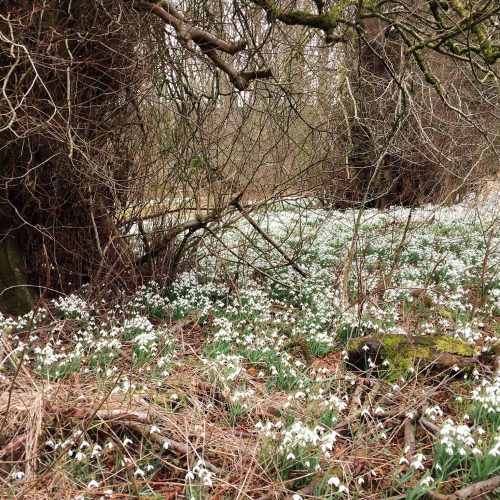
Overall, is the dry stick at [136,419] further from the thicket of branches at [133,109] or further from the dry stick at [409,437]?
the thicket of branches at [133,109]

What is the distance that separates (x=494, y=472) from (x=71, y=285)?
188 inches

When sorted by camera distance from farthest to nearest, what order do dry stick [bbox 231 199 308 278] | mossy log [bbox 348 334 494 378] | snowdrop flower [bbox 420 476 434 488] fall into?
dry stick [bbox 231 199 308 278] < mossy log [bbox 348 334 494 378] < snowdrop flower [bbox 420 476 434 488]

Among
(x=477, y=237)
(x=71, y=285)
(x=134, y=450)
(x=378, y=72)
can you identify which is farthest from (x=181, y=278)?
(x=378, y=72)

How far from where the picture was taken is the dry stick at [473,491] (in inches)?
103

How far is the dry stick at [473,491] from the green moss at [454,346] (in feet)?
5.34

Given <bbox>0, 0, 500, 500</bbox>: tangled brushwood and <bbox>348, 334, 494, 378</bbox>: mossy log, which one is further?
<bbox>348, 334, 494, 378</bbox>: mossy log

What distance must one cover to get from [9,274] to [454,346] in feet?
13.9

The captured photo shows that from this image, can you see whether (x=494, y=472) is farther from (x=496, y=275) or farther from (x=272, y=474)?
(x=496, y=275)

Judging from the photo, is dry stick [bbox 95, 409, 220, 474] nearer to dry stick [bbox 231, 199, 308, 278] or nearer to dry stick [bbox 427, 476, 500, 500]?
dry stick [bbox 427, 476, 500, 500]

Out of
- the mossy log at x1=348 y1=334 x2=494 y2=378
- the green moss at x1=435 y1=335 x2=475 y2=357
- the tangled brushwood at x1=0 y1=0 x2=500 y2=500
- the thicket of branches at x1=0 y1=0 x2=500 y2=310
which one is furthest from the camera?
the thicket of branches at x1=0 y1=0 x2=500 y2=310

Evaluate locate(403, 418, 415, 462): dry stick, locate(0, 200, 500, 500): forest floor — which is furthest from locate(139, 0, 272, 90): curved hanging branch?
locate(403, 418, 415, 462): dry stick

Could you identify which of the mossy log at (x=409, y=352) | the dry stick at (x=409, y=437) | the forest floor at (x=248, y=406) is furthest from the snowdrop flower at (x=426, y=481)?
the mossy log at (x=409, y=352)

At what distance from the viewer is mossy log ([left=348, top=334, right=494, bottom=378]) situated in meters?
4.11

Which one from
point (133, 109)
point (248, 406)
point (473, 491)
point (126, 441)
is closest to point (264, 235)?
point (133, 109)
